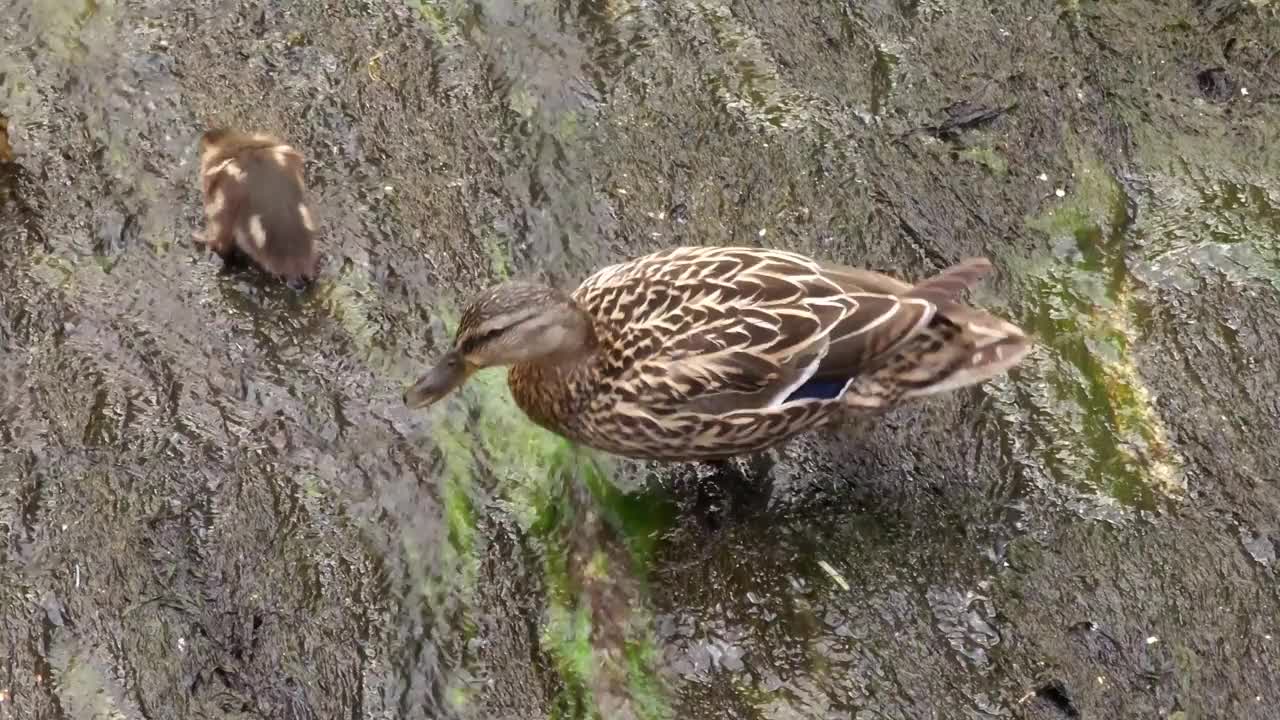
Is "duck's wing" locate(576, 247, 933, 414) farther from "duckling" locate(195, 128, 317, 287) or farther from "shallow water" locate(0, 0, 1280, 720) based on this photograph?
"duckling" locate(195, 128, 317, 287)

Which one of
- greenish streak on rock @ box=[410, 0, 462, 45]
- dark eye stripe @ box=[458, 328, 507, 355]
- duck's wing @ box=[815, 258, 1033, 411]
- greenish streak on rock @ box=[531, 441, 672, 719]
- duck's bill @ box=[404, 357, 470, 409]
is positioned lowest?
greenish streak on rock @ box=[531, 441, 672, 719]

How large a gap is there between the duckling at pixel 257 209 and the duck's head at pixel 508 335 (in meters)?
0.61

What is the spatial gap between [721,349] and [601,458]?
0.53 m

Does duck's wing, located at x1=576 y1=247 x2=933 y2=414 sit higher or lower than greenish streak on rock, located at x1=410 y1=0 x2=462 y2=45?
lower

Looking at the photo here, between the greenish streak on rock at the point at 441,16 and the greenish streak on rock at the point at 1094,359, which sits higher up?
the greenish streak on rock at the point at 441,16

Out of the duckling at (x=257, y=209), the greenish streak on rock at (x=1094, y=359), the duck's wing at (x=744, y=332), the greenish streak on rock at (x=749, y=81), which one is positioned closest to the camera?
the duck's wing at (x=744, y=332)

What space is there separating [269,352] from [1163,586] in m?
2.32

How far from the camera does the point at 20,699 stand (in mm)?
2395

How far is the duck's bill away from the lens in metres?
2.59

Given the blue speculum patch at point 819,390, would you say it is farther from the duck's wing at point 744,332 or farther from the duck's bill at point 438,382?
the duck's bill at point 438,382

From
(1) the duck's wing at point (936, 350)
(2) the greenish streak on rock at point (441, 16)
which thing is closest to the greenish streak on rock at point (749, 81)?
(2) the greenish streak on rock at point (441, 16)

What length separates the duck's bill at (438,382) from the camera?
2.59m

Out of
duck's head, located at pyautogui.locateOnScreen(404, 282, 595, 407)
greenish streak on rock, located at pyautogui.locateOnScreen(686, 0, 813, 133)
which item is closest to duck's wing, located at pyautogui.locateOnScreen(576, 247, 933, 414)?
duck's head, located at pyautogui.locateOnScreen(404, 282, 595, 407)

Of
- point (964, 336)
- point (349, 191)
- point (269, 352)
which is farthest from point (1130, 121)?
point (269, 352)
